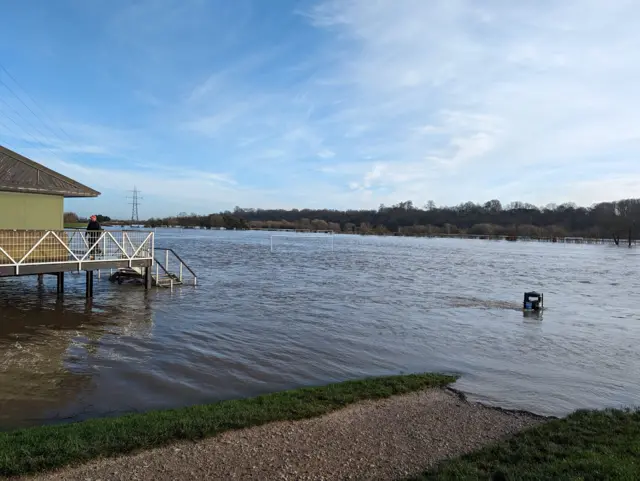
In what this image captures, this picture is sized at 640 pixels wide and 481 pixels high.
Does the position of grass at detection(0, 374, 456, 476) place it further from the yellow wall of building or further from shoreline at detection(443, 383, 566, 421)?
the yellow wall of building

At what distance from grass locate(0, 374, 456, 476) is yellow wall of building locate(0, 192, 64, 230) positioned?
13.3 meters

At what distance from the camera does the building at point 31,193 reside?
16781 millimetres

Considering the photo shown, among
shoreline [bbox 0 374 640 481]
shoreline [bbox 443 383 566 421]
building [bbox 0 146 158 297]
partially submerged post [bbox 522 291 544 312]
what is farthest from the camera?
partially submerged post [bbox 522 291 544 312]

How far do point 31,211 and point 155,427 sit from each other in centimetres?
1479

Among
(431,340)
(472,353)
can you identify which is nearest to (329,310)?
(431,340)

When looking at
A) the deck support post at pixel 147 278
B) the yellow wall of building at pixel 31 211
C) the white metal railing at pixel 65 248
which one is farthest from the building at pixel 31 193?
the deck support post at pixel 147 278

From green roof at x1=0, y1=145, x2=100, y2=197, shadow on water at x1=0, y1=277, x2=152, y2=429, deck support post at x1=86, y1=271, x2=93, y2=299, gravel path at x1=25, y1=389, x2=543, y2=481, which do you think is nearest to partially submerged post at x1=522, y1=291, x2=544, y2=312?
gravel path at x1=25, y1=389, x2=543, y2=481

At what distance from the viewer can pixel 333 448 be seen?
6188mm

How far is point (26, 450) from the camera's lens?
5.54m

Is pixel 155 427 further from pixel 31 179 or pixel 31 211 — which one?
pixel 31 179

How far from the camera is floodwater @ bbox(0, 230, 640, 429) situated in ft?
30.0

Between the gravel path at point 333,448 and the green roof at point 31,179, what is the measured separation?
14.9 meters

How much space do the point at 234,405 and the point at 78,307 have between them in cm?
1284

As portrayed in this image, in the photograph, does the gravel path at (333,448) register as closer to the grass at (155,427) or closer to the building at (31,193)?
the grass at (155,427)
